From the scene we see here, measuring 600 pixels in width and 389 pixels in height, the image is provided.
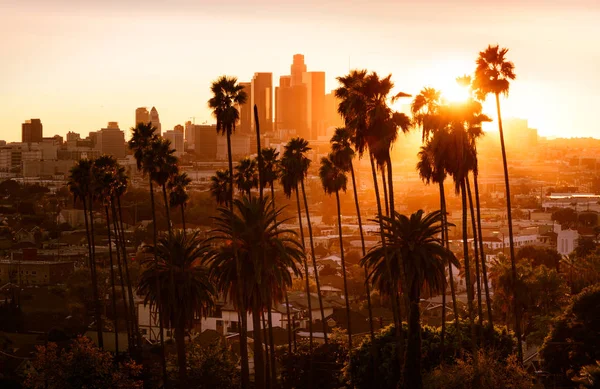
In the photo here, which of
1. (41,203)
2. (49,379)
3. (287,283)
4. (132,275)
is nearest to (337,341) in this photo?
(287,283)

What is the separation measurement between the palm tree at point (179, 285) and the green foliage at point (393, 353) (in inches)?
255

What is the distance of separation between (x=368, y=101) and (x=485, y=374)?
10.3 metres

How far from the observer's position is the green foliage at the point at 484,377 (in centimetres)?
3403

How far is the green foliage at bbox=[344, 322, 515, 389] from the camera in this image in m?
40.0

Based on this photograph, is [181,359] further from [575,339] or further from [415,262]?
[575,339]

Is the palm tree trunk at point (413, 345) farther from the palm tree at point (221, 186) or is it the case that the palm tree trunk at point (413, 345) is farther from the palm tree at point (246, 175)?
the palm tree at point (221, 186)

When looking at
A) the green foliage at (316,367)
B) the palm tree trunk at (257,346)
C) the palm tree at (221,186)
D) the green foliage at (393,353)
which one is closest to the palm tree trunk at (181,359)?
the palm tree trunk at (257,346)

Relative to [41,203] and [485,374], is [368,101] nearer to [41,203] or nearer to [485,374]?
[485,374]

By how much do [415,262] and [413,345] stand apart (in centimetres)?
305

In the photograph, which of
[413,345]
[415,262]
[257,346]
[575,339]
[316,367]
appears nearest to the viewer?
[415,262]

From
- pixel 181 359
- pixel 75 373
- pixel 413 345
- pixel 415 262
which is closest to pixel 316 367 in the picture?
pixel 181 359

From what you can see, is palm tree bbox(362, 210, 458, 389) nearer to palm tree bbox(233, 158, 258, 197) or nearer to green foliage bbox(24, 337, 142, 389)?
green foliage bbox(24, 337, 142, 389)

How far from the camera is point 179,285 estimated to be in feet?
136

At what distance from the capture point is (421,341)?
127ft
